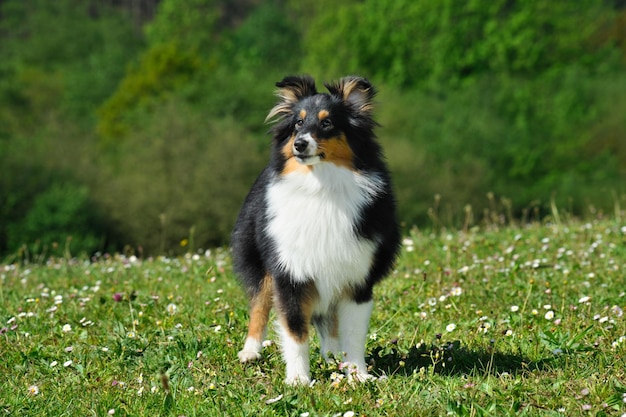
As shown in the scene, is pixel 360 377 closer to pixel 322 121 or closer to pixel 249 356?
pixel 249 356

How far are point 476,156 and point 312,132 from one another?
4027 cm

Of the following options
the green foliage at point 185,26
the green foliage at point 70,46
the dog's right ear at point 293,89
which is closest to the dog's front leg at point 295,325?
the dog's right ear at point 293,89

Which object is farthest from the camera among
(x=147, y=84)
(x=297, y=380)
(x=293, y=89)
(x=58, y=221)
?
(x=147, y=84)

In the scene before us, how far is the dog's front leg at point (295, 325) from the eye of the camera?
557 cm

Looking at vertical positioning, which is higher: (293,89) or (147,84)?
(293,89)

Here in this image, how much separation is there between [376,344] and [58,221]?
32.1m

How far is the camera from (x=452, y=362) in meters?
6.01

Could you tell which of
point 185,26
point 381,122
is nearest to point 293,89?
point 381,122

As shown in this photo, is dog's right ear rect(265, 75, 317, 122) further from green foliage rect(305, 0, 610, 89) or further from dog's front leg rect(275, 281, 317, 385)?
green foliage rect(305, 0, 610, 89)

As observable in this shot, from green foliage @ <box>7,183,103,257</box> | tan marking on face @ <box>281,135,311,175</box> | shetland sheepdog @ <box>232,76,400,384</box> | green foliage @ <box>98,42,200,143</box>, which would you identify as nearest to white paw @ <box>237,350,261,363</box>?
shetland sheepdog @ <box>232,76,400,384</box>

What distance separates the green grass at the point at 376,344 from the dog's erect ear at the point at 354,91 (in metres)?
1.76

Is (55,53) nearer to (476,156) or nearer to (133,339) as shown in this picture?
(476,156)

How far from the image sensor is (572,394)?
5.12 metres

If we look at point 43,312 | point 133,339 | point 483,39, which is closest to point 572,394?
point 133,339
